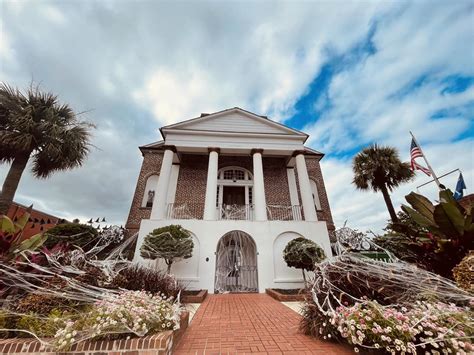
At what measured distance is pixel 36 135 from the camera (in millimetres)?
7973

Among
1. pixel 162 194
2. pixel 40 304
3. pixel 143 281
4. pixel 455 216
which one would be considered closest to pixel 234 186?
pixel 162 194

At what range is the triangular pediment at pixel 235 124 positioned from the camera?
11719 millimetres

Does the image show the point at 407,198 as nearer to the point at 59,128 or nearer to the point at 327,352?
the point at 327,352

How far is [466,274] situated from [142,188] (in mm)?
14379

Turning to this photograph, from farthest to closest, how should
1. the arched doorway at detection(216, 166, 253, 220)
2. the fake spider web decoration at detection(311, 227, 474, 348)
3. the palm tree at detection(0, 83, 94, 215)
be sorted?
the arched doorway at detection(216, 166, 253, 220)
the palm tree at detection(0, 83, 94, 215)
the fake spider web decoration at detection(311, 227, 474, 348)

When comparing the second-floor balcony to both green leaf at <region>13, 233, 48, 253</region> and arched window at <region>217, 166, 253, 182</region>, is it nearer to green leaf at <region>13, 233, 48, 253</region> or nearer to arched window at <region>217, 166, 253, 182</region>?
arched window at <region>217, 166, 253, 182</region>

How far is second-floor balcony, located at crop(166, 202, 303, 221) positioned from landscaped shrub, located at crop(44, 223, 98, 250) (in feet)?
11.8

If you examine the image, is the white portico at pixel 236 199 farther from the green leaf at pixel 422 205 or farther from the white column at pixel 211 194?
the green leaf at pixel 422 205

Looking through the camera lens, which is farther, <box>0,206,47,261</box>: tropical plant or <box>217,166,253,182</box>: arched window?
<box>217,166,253,182</box>: arched window

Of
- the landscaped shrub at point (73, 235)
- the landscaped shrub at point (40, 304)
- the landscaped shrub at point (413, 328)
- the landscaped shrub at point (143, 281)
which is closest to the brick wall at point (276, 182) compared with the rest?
the landscaped shrub at point (143, 281)

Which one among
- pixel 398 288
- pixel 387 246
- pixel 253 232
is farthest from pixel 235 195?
pixel 398 288

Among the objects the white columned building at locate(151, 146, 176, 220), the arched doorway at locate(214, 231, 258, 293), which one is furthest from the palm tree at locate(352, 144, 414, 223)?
the white columned building at locate(151, 146, 176, 220)

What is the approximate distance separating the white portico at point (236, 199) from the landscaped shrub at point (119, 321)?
6.36 meters

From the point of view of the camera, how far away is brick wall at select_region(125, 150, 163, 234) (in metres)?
11.8
